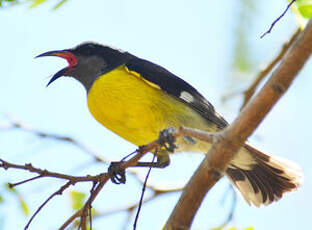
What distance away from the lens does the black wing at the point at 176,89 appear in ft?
13.9

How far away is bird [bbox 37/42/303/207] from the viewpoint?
3990 mm

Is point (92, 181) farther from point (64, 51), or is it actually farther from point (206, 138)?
point (64, 51)

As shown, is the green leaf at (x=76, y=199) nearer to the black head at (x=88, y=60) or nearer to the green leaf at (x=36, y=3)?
the black head at (x=88, y=60)

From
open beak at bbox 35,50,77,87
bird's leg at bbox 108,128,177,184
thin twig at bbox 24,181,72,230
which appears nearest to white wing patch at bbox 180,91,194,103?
bird's leg at bbox 108,128,177,184

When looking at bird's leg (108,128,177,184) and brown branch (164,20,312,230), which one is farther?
bird's leg (108,128,177,184)

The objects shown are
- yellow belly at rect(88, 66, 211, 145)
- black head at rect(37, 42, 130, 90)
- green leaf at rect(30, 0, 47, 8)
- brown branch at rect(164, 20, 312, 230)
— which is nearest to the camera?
brown branch at rect(164, 20, 312, 230)

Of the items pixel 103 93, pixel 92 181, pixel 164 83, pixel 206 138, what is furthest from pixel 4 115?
pixel 206 138

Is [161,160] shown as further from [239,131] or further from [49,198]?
[239,131]

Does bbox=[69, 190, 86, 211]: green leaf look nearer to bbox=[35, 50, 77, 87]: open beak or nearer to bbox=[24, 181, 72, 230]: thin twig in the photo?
bbox=[35, 50, 77, 87]: open beak

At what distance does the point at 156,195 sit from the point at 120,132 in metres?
1.02

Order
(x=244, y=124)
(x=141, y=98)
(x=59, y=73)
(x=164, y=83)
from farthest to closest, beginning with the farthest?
1. (x=59, y=73)
2. (x=164, y=83)
3. (x=141, y=98)
4. (x=244, y=124)

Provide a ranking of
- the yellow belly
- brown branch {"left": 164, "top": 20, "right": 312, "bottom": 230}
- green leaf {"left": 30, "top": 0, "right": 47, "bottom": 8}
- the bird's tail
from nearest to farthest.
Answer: brown branch {"left": 164, "top": 20, "right": 312, "bottom": 230} → green leaf {"left": 30, "top": 0, "right": 47, "bottom": 8} → the yellow belly → the bird's tail

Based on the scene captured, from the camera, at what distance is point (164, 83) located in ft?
14.0

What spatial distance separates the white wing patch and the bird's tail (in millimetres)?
625
